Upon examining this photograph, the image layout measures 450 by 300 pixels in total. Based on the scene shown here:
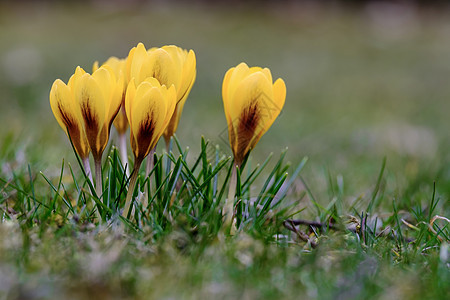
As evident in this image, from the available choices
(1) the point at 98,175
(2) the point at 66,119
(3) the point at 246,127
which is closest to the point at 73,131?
(2) the point at 66,119

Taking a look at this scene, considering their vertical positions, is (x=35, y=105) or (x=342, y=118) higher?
(x=35, y=105)

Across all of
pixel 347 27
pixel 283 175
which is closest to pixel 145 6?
pixel 347 27

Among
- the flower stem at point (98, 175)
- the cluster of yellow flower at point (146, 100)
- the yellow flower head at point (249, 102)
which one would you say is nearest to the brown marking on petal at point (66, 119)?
the cluster of yellow flower at point (146, 100)

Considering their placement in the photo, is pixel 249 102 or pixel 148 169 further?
pixel 148 169

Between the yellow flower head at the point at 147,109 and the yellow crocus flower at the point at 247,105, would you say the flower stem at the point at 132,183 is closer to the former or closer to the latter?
the yellow flower head at the point at 147,109

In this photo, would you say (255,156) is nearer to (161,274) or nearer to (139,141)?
(139,141)

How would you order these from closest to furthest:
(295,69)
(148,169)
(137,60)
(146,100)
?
1. (146,100)
2. (137,60)
3. (148,169)
4. (295,69)

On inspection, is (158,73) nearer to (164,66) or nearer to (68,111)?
→ (164,66)
